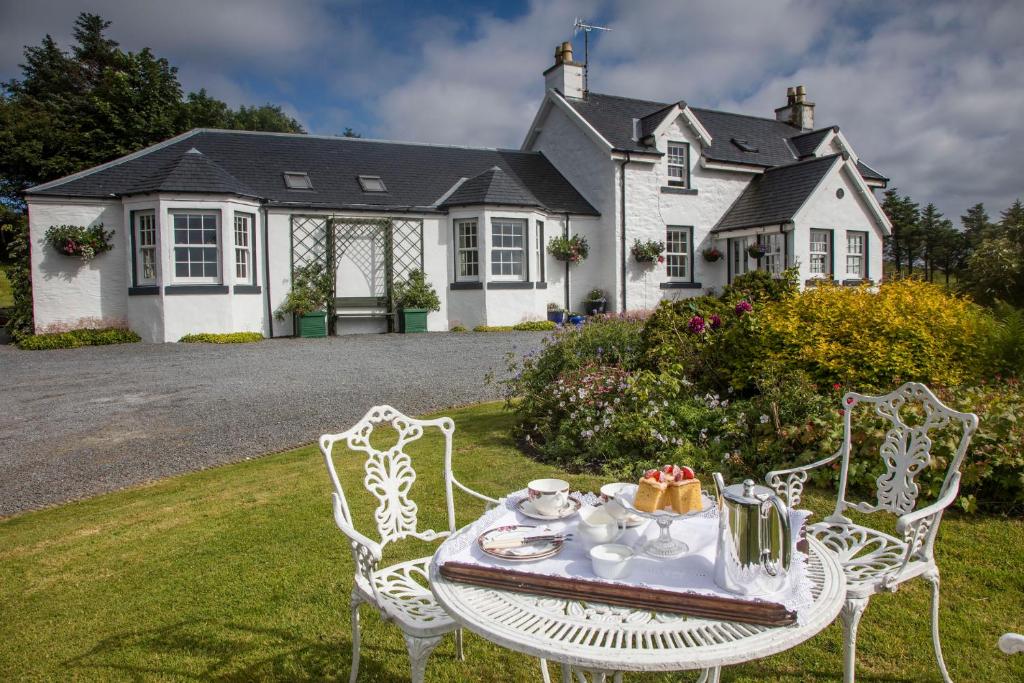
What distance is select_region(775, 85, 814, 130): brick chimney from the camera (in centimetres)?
2689

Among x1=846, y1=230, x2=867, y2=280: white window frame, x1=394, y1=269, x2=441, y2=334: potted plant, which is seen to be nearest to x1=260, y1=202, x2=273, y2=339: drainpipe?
x1=394, y1=269, x2=441, y2=334: potted plant

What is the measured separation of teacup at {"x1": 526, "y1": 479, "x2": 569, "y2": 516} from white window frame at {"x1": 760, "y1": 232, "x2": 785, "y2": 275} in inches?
779

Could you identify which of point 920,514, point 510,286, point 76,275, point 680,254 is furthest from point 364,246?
point 920,514

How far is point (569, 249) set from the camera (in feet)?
66.3

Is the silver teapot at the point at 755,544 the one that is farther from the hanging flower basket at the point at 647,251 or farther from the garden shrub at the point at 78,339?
the hanging flower basket at the point at 647,251

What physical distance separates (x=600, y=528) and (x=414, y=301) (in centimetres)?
1709

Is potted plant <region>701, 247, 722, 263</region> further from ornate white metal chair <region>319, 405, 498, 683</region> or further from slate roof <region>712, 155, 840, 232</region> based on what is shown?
ornate white metal chair <region>319, 405, 498, 683</region>

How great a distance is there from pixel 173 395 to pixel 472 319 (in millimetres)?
10374

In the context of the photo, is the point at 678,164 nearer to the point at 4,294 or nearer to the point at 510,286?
the point at 510,286

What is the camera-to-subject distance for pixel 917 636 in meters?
3.27

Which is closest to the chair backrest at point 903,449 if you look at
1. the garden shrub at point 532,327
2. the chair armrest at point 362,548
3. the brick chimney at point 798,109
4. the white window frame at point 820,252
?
the chair armrest at point 362,548

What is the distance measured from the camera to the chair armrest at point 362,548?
2.58 m

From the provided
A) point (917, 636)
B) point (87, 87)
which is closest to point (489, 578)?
point (917, 636)

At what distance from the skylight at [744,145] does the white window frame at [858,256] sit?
4.72 m
